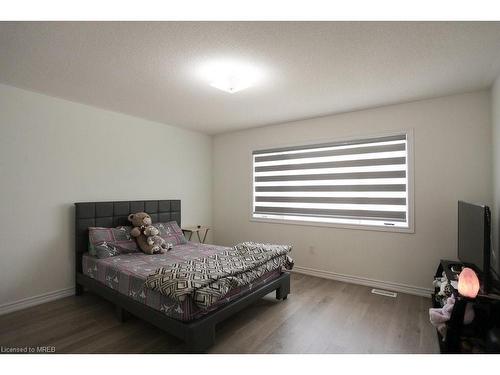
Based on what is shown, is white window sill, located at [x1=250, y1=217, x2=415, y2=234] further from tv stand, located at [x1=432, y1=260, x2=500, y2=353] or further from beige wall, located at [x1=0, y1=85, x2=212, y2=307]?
beige wall, located at [x1=0, y1=85, x2=212, y2=307]

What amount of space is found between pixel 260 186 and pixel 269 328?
256 centimetres

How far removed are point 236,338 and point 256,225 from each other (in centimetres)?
240

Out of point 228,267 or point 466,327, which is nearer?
point 466,327

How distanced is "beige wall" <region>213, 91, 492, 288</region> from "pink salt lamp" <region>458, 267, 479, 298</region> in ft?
4.46

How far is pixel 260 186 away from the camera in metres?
4.54

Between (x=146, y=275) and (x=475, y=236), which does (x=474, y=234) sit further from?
(x=146, y=275)

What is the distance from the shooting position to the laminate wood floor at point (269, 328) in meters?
2.06

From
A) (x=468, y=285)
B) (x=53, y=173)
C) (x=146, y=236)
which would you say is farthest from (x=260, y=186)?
(x=468, y=285)

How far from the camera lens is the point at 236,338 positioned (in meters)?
2.19

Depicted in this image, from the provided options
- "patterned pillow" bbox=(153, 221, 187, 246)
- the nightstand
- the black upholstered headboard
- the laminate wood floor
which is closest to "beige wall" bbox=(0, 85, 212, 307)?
the black upholstered headboard

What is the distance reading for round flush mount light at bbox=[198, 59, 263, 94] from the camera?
222cm

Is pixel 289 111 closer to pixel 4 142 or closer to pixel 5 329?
pixel 4 142

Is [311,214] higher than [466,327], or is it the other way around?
[311,214]
